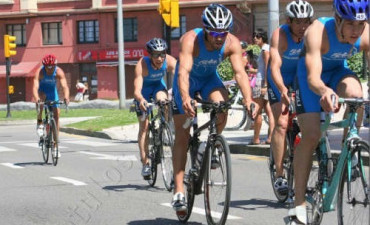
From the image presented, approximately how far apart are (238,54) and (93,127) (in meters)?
16.8

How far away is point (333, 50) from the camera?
5.92 meters

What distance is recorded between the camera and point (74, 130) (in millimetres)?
24609

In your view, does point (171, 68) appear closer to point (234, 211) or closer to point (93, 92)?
point (234, 211)

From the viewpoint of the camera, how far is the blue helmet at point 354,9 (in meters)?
5.41

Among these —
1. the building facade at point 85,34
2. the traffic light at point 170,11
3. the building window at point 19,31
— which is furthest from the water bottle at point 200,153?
the building window at point 19,31

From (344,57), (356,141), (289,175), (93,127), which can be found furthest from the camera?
(93,127)

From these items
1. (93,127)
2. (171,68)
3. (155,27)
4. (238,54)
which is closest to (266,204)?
(238,54)

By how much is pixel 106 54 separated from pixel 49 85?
43.1m

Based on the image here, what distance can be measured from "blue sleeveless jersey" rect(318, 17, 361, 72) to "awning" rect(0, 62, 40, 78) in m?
53.8

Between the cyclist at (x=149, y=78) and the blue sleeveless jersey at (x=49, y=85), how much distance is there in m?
3.59

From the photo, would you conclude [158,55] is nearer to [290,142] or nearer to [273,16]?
[290,142]

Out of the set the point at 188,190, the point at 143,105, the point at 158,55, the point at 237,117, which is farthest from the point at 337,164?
the point at 237,117

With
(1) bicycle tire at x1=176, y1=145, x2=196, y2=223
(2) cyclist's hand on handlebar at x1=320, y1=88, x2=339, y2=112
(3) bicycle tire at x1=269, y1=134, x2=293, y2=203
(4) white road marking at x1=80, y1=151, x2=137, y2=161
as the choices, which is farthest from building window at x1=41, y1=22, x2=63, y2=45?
(2) cyclist's hand on handlebar at x1=320, y1=88, x2=339, y2=112

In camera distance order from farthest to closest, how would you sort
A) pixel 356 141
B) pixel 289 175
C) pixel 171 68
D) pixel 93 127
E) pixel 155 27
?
pixel 155 27 < pixel 93 127 < pixel 171 68 < pixel 289 175 < pixel 356 141
